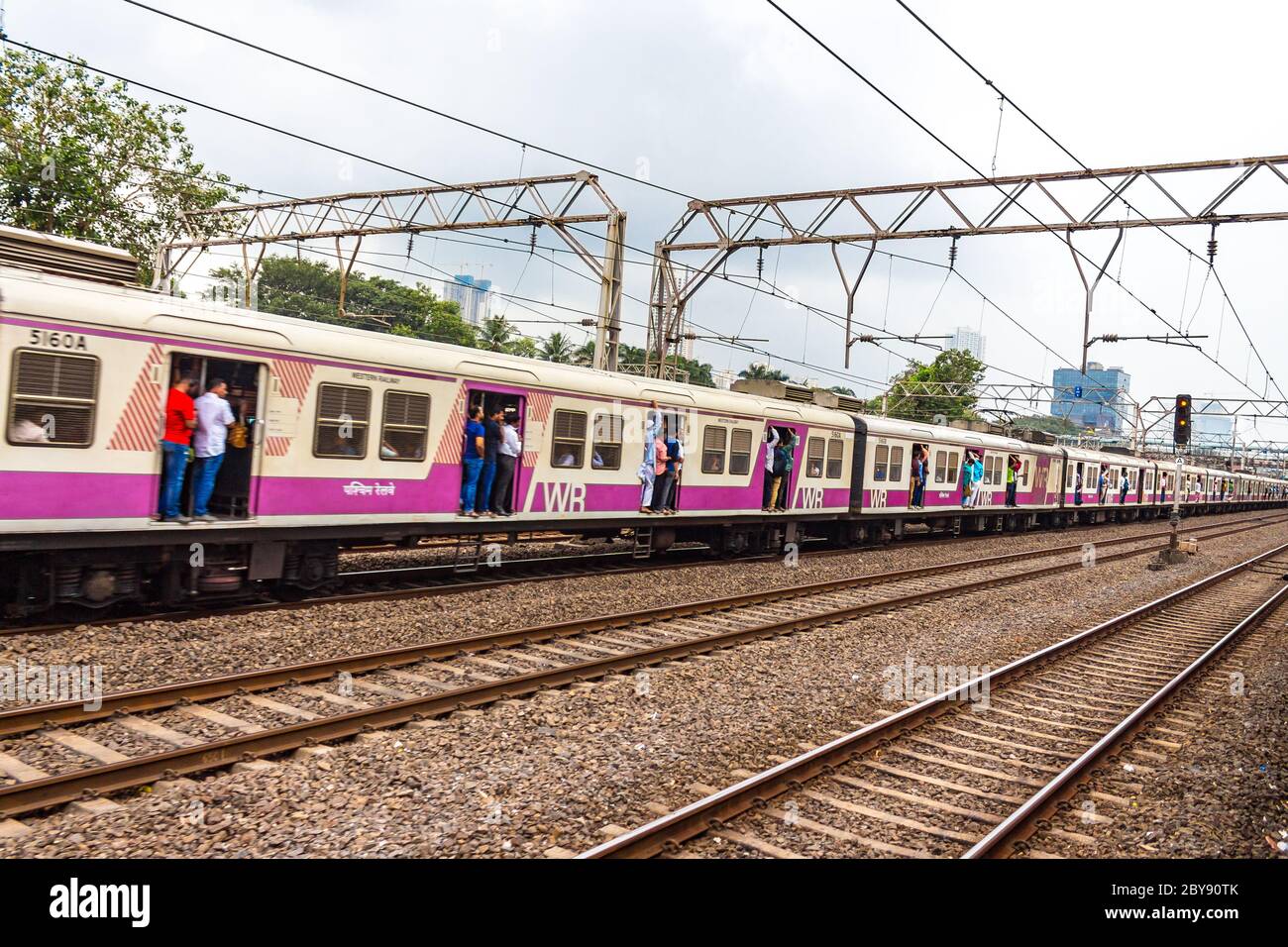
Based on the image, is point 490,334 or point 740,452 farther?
point 490,334

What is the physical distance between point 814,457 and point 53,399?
50.8ft

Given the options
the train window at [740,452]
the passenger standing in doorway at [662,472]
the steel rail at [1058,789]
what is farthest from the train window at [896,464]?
the steel rail at [1058,789]

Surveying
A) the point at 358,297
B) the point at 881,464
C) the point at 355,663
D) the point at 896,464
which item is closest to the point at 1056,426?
the point at 358,297

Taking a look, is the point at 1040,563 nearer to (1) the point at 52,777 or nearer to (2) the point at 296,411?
(2) the point at 296,411

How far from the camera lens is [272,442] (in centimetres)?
1120

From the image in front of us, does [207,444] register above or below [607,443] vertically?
below

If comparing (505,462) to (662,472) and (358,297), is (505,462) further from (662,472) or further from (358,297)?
(358,297)

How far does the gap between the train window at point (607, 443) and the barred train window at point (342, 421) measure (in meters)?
4.51

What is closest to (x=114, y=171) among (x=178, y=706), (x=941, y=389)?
(x=178, y=706)

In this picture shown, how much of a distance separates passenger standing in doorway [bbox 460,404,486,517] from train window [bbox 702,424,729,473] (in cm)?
553

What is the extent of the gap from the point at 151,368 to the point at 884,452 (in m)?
18.2

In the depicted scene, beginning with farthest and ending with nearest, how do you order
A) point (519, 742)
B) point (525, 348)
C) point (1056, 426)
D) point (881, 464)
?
1. point (1056, 426)
2. point (525, 348)
3. point (881, 464)
4. point (519, 742)

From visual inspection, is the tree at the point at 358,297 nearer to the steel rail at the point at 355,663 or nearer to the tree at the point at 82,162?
the tree at the point at 82,162

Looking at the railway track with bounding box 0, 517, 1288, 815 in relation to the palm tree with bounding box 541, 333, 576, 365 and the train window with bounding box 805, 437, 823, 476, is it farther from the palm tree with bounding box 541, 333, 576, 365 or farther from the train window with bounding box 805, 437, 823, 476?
the palm tree with bounding box 541, 333, 576, 365
